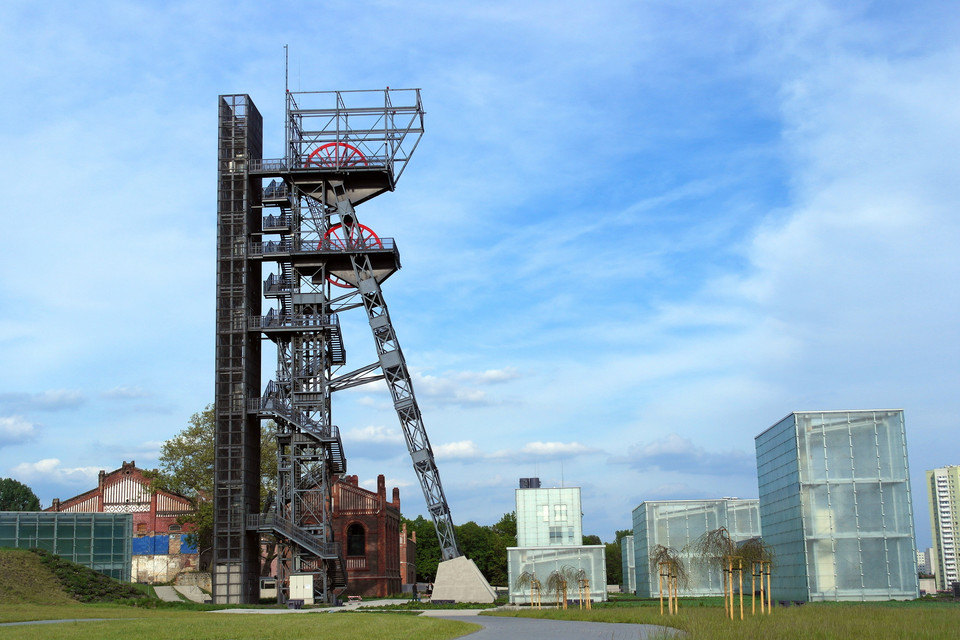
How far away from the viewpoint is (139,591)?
54.5 m

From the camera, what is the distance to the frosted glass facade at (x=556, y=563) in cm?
5700

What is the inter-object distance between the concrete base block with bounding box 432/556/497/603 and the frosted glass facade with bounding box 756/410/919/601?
17324 millimetres

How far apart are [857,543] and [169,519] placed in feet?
187

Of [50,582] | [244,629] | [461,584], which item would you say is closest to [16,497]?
[50,582]

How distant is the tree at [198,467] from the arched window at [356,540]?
11.5 meters

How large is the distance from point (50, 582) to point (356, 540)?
3230 cm

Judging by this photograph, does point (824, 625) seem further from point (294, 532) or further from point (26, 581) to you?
point (26, 581)

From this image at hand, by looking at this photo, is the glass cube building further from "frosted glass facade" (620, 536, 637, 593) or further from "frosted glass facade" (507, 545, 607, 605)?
"frosted glass facade" (620, 536, 637, 593)

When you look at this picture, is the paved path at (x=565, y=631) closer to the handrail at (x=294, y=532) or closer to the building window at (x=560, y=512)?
the handrail at (x=294, y=532)

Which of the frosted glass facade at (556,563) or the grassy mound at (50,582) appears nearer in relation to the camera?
the grassy mound at (50,582)

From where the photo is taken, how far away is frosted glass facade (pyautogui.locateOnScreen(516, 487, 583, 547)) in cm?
6700

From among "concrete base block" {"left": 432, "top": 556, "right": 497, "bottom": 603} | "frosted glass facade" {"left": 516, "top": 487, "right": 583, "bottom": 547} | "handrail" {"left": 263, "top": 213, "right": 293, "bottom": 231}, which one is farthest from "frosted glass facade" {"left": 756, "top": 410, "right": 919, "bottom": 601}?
"handrail" {"left": 263, "top": 213, "right": 293, "bottom": 231}

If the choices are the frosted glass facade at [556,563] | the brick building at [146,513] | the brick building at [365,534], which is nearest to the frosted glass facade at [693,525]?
the frosted glass facade at [556,563]

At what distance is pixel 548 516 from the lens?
6756cm
